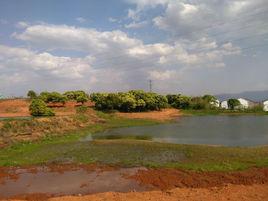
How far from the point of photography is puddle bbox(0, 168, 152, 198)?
802 inches

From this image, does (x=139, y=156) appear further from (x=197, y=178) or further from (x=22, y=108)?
(x=22, y=108)

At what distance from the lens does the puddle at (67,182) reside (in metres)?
20.4

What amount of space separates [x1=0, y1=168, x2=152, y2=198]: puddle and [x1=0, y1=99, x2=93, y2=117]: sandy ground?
1785 inches

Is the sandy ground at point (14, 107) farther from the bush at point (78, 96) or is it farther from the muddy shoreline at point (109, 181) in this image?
the muddy shoreline at point (109, 181)

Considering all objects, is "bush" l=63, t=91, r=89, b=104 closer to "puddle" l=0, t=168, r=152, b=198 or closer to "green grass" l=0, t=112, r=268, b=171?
"green grass" l=0, t=112, r=268, b=171

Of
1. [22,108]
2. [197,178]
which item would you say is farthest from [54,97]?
[197,178]

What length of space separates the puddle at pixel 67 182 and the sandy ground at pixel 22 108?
149 ft

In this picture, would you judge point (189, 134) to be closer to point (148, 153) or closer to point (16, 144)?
point (148, 153)

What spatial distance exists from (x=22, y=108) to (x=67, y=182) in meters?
61.6

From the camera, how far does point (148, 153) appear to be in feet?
99.7

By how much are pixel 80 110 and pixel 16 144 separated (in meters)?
34.7

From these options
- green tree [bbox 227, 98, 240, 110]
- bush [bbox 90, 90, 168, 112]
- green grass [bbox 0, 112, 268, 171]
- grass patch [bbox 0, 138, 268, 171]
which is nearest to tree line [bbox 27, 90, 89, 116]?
bush [bbox 90, 90, 168, 112]

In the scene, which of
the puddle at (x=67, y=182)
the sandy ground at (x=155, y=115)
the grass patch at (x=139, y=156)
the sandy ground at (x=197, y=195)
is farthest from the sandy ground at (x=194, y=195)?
the sandy ground at (x=155, y=115)

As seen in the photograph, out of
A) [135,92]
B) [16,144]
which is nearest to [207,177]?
[16,144]
